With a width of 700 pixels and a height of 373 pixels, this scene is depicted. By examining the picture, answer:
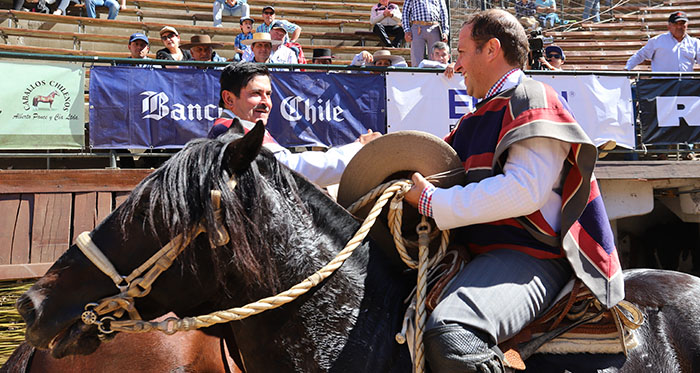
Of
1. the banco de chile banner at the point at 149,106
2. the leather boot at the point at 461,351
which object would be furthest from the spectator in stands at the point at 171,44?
the leather boot at the point at 461,351

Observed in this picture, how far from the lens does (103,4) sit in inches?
488

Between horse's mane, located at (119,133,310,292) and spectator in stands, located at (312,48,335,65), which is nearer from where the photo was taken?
horse's mane, located at (119,133,310,292)

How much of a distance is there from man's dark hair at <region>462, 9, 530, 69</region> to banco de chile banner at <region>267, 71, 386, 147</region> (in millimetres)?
4435

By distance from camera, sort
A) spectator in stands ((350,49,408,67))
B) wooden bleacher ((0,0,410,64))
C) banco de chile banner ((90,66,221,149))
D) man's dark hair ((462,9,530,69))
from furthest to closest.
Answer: wooden bleacher ((0,0,410,64))
spectator in stands ((350,49,408,67))
banco de chile banner ((90,66,221,149))
man's dark hair ((462,9,530,69))

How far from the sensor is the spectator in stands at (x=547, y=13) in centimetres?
1617

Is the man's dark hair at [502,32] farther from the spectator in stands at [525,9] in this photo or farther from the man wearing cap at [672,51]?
the spectator in stands at [525,9]

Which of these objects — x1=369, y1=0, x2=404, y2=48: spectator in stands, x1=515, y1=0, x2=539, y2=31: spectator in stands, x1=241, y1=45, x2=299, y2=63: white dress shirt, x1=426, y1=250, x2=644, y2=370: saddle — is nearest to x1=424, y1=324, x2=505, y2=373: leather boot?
x1=426, y1=250, x2=644, y2=370: saddle

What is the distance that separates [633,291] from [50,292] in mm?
2240

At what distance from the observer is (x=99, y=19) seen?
1180cm

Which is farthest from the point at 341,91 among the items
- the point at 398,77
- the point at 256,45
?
the point at 256,45

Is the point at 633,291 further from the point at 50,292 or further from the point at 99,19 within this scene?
the point at 99,19

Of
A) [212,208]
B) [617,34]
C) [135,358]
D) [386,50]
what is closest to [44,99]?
[135,358]

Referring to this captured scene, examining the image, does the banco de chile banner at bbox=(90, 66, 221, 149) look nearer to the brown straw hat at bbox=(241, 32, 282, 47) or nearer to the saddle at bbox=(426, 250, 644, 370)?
the brown straw hat at bbox=(241, 32, 282, 47)

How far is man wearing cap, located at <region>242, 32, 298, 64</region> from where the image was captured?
330 inches
